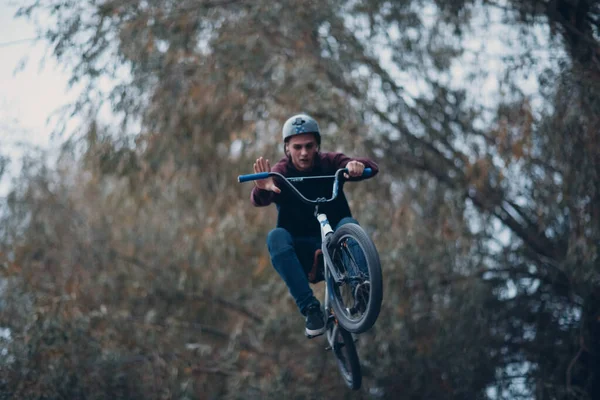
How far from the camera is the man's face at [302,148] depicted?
420 cm

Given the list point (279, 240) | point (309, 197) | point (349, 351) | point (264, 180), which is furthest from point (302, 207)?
point (349, 351)

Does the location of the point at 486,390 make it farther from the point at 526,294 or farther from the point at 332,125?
the point at 332,125

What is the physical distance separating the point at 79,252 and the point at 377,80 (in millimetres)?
4306

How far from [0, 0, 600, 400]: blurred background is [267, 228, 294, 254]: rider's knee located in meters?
3.46

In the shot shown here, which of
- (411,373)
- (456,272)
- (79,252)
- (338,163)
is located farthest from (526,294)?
(79,252)

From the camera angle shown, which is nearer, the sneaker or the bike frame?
the bike frame

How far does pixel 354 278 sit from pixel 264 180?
638 mm

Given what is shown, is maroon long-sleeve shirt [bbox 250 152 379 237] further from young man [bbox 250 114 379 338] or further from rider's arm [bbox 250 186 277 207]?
rider's arm [bbox 250 186 277 207]

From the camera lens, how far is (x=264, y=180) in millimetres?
3988

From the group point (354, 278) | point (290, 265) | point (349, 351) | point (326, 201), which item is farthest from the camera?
point (349, 351)

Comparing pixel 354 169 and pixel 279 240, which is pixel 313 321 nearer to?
pixel 279 240

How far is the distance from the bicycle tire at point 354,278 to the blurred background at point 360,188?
11.6ft

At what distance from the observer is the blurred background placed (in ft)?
24.3

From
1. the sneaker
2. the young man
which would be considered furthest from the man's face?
the sneaker
